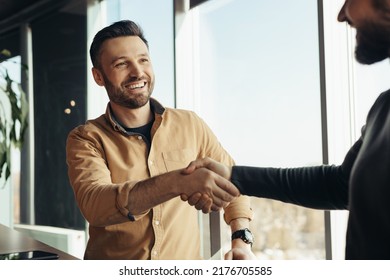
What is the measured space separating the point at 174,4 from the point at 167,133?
0.38 metres

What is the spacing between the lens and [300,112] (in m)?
1.31

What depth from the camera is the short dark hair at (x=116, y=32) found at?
1.39 meters

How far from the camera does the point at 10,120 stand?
189 cm

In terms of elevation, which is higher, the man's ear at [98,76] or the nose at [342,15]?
the nose at [342,15]

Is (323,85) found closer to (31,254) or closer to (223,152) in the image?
(223,152)

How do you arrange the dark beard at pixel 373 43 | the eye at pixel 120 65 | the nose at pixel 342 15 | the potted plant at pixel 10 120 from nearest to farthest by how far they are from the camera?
the dark beard at pixel 373 43
the nose at pixel 342 15
the eye at pixel 120 65
the potted plant at pixel 10 120

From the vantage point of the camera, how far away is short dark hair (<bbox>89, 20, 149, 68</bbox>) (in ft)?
4.56

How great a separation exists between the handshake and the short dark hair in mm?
367

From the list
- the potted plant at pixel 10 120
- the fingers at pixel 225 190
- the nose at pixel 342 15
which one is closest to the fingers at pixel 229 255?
the fingers at pixel 225 190

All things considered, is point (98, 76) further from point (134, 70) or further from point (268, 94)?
point (268, 94)

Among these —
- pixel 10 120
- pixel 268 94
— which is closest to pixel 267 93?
pixel 268 94

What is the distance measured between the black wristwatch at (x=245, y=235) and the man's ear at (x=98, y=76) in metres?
0.54

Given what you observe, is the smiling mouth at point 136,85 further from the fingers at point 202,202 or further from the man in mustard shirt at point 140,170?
the fingers at point 202,202

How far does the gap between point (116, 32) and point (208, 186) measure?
0.48 m
